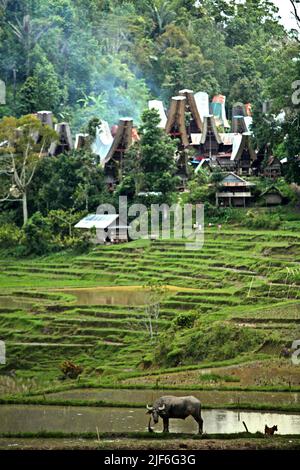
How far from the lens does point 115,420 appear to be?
26641 millimetres

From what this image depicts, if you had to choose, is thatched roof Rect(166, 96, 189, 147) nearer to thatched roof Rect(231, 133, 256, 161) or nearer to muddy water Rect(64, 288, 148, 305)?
thatched roof Rect(231, 133, 256, 161)

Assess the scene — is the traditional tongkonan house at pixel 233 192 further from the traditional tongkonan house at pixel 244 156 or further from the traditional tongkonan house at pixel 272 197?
the traditional tongkonan house at pixel 244 156

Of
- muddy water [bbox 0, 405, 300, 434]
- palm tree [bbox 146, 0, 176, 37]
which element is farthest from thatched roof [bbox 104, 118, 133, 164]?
muddy water [bbox 0, 405, 300, 434]

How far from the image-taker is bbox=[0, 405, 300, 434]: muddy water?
25625mm

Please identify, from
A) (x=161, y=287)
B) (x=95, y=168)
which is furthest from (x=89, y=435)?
(x=95, y=168)

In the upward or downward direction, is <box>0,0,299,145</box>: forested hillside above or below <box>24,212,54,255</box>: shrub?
above

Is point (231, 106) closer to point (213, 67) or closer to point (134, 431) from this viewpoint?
point (213, 67)

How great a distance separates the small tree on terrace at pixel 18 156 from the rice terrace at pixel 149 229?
8cm

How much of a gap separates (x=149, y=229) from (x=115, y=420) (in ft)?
76.2

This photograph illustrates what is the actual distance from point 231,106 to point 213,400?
42879 millimetres

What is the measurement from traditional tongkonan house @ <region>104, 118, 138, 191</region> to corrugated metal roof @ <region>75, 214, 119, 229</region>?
13.7ft

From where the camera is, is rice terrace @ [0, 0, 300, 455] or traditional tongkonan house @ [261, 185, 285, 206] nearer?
rice terrace @ [0, 0, 300, 455]

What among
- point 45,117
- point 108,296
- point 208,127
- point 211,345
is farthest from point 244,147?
point 211,345

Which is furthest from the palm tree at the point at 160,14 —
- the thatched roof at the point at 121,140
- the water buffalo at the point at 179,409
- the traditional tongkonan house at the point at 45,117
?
the water buffalo at the point at 179,409
